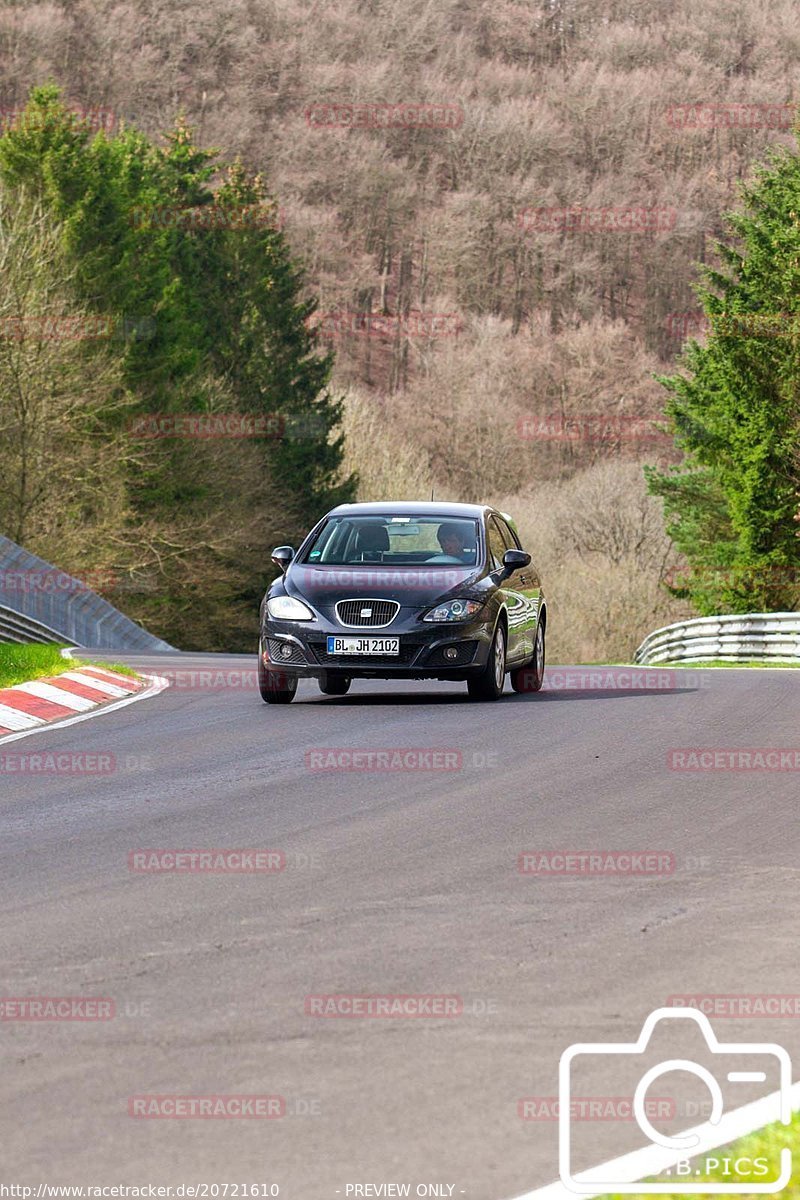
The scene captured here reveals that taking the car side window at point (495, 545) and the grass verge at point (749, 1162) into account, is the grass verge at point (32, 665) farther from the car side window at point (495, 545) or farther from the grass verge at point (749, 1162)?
the grass verge at point (749, 1162)

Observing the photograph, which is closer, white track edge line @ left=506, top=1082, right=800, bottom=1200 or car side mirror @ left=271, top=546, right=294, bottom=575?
white track edge line @ left=506, top=1082, right=800, bottom=1200

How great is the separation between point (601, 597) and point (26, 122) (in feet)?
97.1

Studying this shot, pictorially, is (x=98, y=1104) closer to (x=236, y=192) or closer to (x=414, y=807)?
(x=414, y=807)

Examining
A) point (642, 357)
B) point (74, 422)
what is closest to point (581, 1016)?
point (74, 422)

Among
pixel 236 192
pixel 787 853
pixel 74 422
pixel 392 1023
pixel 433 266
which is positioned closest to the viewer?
pixel 392 1023

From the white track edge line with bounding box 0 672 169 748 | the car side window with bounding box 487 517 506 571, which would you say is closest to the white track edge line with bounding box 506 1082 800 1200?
the white track edge line with bounding box 0 672 169 748

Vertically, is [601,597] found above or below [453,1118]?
below

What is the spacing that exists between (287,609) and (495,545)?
2.64 metres

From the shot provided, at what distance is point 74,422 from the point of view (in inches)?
2082

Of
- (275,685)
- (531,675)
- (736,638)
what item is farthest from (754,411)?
(275,685)

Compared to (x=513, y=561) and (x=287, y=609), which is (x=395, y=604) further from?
(x=513, y=561)

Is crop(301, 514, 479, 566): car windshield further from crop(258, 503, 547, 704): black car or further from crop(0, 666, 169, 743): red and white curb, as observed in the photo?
crop(0, 666, 169, 743): red and white curb

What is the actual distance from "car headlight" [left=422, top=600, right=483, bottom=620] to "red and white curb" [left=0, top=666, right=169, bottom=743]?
9.84 ft

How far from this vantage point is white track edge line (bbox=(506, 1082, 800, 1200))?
13.9 ft
